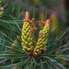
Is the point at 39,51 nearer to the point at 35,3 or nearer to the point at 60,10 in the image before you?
the point at 35,3

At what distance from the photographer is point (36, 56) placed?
45 centimetres

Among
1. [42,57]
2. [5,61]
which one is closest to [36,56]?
[42,57]

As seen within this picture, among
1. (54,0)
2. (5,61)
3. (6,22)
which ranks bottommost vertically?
(5,61)

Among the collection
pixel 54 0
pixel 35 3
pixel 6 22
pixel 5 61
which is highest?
pixel 54 0

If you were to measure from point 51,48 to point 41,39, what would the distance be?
121mm

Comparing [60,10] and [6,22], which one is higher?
[60,10]

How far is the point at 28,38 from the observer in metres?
0.40

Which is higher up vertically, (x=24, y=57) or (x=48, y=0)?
(x=48, y=0)

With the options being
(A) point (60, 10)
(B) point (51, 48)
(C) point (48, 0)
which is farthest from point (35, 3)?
(B) point (51, 48)

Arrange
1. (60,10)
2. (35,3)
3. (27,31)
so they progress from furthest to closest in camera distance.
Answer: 1. (60,10)
2. (35,3)
3. (27,31)

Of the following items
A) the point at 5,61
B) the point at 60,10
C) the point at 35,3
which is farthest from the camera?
the point at 60,10

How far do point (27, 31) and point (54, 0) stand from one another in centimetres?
136

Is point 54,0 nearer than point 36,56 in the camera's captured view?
No

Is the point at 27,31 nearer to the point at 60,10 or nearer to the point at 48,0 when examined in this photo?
the point at 48,0
